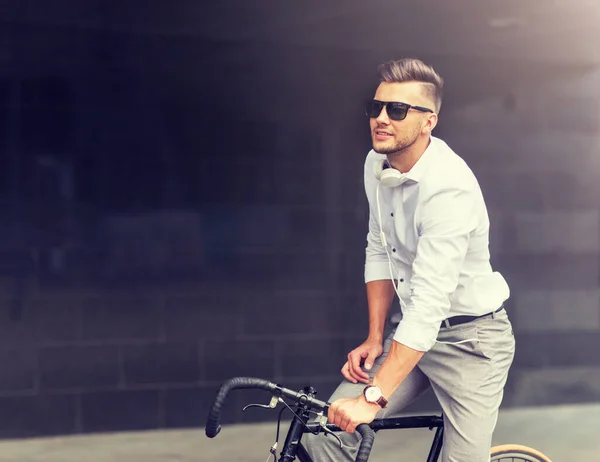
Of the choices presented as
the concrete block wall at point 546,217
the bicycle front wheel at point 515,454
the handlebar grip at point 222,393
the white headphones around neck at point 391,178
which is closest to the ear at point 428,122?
the white headphones around neck at point 391,178

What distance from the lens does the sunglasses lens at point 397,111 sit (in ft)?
9.92

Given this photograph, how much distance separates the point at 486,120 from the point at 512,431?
1.93 metres

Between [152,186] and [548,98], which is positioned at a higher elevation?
[548,98]

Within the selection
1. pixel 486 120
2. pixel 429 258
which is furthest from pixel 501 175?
pixel 429 258

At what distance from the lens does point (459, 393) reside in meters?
3.23

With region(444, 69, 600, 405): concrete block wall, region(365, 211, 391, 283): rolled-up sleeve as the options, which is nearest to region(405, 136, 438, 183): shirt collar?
region(365, 211, 391, 283): rolled-up sleeve

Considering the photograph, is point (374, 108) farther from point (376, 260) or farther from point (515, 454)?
point (515, 454)

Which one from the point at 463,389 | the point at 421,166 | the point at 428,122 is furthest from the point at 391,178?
the point at 463,389

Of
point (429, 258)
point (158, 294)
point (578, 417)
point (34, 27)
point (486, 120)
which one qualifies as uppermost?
point (34, 27)

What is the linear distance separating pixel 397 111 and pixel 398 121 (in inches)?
1.2

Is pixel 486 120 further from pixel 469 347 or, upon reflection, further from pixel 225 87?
pixel 469 347

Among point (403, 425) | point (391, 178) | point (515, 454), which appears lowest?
point (515, 454)

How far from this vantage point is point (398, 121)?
302 cm

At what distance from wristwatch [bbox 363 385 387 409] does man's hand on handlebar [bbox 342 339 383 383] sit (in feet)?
1.31
